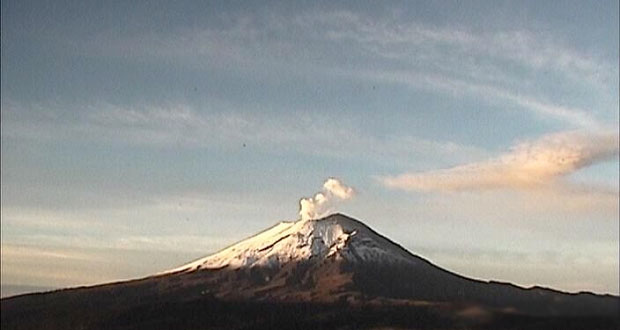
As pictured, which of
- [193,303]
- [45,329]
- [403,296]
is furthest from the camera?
[403,296]

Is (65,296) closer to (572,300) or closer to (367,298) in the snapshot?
(367,298)

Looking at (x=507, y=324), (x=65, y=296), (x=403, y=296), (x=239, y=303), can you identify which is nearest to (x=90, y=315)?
(x=65, y=296)

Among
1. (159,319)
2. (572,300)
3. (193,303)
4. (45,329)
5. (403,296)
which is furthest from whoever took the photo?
(403,296)

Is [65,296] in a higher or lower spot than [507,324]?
higher

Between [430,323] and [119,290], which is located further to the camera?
[119,290]

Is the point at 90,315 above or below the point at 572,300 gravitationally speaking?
above

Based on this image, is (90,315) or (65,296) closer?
(90,315)

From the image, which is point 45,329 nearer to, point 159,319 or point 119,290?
point 159,319

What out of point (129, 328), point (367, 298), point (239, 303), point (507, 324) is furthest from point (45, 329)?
point (507, 324)

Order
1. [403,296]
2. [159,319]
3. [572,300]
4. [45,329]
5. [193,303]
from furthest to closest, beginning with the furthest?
[403,296] < [193,303] < [159,319] < [45,329] < [572,300]
